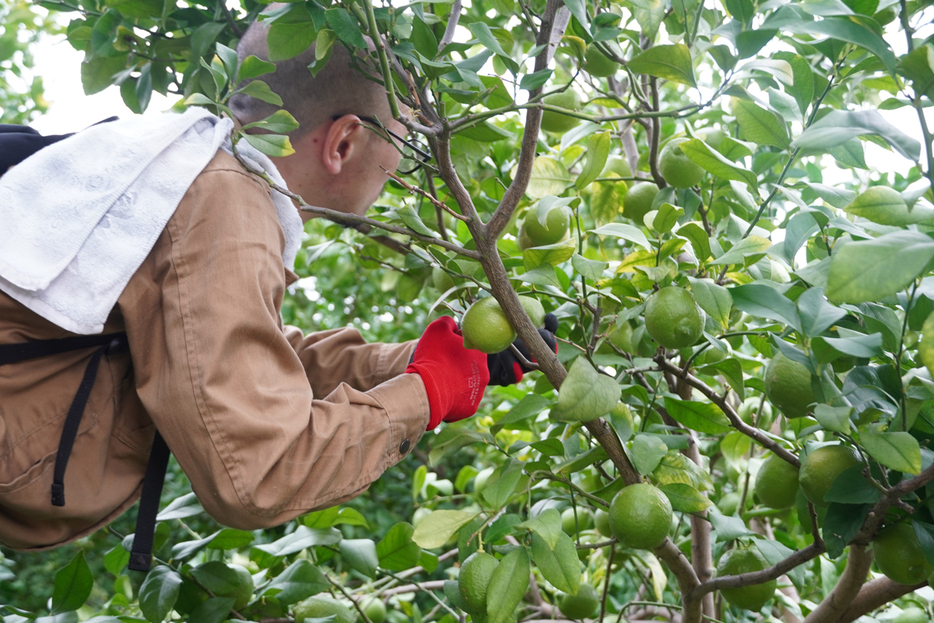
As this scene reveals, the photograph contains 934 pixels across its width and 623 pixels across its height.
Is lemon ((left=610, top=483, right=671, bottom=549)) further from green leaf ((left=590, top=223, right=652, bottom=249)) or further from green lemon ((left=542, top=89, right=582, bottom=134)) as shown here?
green lemon ((left=542, top=89, right=582, bottom=134))

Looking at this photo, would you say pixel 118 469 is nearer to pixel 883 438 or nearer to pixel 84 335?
pixel 84 335

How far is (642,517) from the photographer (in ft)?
2.32

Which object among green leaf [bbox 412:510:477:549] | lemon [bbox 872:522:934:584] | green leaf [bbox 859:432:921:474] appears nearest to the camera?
green leaf [bbox 859:432:921:474]

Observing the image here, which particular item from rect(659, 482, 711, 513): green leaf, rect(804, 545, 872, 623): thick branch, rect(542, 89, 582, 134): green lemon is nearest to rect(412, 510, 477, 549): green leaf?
rect(659, 482, 711, 513): green leaf

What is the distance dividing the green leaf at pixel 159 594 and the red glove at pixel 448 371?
395mm

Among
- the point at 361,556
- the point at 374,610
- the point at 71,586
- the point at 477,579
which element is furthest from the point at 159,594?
the point at 477,579

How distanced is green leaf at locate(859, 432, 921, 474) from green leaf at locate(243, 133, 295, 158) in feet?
2.00

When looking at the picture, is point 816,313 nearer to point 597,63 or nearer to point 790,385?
point 790,385

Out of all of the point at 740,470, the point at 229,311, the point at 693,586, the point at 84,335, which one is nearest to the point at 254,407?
the point at 229,311

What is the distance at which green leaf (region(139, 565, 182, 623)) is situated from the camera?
36.9 inches

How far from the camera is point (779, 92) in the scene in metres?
0.76

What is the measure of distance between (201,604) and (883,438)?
0.83 meters

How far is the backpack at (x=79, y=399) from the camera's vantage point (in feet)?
2.61

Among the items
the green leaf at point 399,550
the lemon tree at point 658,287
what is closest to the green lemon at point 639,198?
the lemon tree at point 658,287
